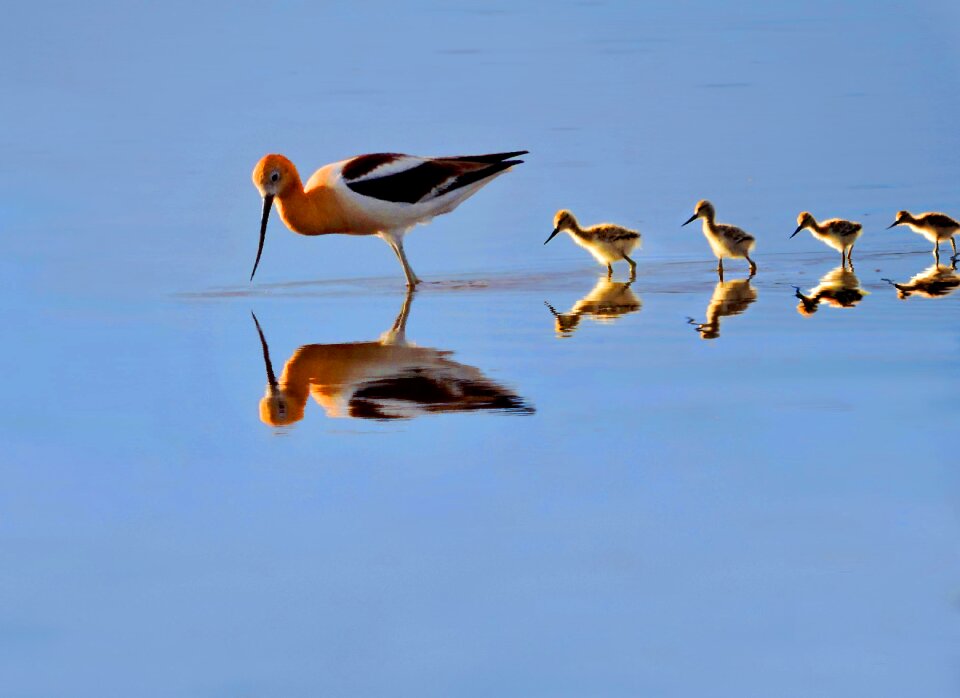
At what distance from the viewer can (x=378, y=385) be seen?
7.64m

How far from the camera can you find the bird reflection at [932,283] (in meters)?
9.95

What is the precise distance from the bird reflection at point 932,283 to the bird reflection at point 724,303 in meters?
0.84

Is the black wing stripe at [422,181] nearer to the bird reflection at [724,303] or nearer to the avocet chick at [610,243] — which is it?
the avocet chick at [610,243]

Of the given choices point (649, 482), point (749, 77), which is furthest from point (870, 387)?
point (749, 77)

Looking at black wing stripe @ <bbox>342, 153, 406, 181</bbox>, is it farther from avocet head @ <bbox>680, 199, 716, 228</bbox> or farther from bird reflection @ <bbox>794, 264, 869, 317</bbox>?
bird reflection @ <bbox>794, 264, 869, 317</bbox>

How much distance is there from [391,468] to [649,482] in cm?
91

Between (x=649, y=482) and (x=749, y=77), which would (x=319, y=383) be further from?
(x=749, y=77)

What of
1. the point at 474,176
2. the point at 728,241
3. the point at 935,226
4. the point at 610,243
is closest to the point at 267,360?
the point at 610,243

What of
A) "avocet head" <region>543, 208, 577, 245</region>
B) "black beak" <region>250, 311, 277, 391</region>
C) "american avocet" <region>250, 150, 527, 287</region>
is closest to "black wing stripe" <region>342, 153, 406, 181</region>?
"american avocet" <region>250, 150, 527, 287</region>

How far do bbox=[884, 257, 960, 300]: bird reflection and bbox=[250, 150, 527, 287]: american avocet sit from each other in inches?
118

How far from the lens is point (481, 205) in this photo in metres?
14.2

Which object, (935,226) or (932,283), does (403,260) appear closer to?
(932,283)

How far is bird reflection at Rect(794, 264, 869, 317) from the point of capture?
9.58m

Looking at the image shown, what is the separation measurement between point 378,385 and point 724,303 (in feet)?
9.39
